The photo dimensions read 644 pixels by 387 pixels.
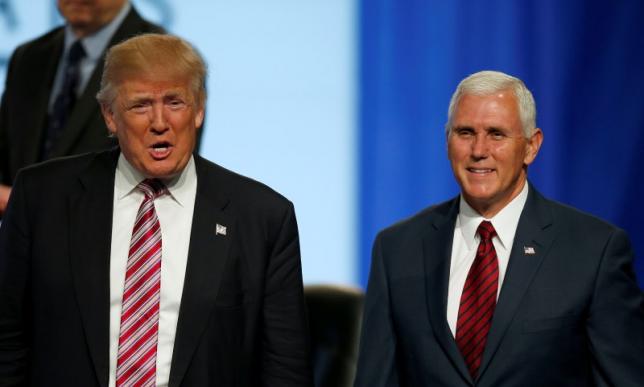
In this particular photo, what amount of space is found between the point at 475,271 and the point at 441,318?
0.56ft

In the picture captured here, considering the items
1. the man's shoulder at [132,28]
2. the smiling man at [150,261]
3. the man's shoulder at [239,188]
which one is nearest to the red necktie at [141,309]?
the smiling man at [150,261]

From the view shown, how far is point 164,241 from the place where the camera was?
3.16 m

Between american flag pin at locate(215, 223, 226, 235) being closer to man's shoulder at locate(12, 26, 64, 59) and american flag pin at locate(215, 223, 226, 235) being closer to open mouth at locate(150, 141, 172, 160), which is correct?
open mouth at locate(150, 141, 172, 160)

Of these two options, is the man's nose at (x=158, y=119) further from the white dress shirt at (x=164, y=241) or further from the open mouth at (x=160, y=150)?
the white dress shirt at (x=164, y=241)

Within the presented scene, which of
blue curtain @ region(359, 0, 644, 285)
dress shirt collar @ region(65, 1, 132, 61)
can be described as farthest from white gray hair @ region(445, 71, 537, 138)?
blue curtain @ region(359, 0, 644, 285)

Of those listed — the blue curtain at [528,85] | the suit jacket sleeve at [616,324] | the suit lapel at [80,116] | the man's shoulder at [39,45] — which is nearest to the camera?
the suit jacket sleeve at [616,324]

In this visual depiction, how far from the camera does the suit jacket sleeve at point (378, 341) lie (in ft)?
10.9

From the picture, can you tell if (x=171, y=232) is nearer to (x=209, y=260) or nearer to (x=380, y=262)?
(x=209, y=260)

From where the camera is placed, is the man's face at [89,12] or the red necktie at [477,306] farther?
the man's face at [89,12]

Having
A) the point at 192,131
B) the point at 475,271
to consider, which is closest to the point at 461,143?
the point at 475,271

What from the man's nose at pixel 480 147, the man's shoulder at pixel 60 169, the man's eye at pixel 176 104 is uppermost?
the man's eye at pixel 176 104

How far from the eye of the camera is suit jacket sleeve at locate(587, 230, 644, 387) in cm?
312

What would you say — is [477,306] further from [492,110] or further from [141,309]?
[141,309]

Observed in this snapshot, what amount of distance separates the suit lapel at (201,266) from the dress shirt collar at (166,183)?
0.03m
